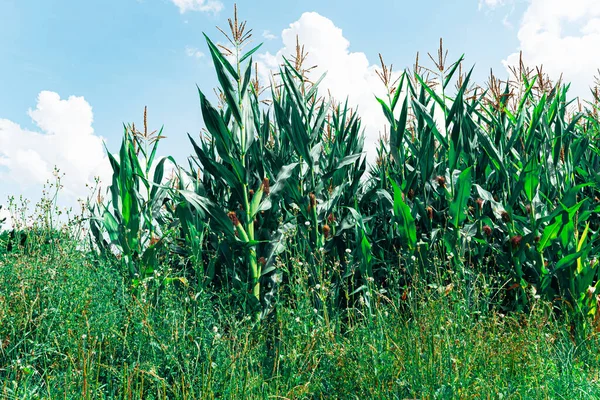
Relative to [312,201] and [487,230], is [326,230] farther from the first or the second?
[487,230]

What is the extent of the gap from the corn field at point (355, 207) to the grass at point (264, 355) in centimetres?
45

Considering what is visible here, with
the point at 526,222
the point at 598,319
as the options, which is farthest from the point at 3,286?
the point at 598,319

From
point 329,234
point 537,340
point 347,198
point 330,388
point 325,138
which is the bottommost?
point 330,388

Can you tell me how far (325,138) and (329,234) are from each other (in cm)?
140

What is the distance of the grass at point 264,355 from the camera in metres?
2.18

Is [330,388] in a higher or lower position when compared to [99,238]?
lower

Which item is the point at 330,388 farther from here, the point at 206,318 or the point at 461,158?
the point at 461,158

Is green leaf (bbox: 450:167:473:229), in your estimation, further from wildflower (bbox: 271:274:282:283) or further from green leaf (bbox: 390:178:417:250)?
wildflower (bbox: 271:274:282:283)

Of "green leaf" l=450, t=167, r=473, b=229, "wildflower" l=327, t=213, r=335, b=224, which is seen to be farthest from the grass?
"wildflower" l=327, t=213, r=335, b=224

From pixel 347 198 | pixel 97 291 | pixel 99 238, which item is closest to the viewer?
pixel 97 291

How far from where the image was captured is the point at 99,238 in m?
4.34

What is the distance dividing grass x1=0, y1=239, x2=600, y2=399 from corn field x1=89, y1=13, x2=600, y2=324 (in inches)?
17.7

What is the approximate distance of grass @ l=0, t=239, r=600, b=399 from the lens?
7.16 ft

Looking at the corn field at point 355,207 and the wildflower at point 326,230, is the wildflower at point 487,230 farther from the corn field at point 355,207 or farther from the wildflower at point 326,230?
the wildflower at point 326,230
